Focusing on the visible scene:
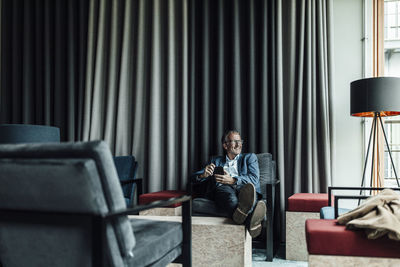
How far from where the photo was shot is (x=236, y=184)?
2867 mm

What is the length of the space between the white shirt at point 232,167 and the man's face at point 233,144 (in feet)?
0.15

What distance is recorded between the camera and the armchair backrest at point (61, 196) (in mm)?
1226

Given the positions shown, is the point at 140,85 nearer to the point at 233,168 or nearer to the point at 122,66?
the point at 122,66

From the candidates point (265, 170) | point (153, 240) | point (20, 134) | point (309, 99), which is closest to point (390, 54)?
point (309, 99)

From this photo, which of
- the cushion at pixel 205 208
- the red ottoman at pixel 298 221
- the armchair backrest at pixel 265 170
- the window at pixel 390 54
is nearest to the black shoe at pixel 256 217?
the cushion at pixel 205 208

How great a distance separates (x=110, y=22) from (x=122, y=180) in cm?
178

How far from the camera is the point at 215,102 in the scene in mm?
3549

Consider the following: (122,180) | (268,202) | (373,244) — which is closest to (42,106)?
(122,180)

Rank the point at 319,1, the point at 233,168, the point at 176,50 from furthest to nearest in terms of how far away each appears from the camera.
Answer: the point at 176,50 → the point at 319,1 → the point at 233,168

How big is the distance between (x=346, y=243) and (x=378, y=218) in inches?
7.1

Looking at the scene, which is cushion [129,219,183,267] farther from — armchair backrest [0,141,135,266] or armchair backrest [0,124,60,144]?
armchair backrest [0,124,60,144]

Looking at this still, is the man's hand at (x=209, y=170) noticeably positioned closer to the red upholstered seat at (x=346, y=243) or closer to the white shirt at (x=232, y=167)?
the white shirt at (x=232, y=167)

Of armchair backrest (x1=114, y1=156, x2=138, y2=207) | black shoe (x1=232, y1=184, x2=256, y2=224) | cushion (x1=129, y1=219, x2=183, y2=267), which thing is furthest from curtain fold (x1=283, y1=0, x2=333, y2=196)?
cushion (x1=129, y1=219, x2=183, y2=267)

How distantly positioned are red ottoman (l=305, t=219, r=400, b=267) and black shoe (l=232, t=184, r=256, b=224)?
1.73ft
